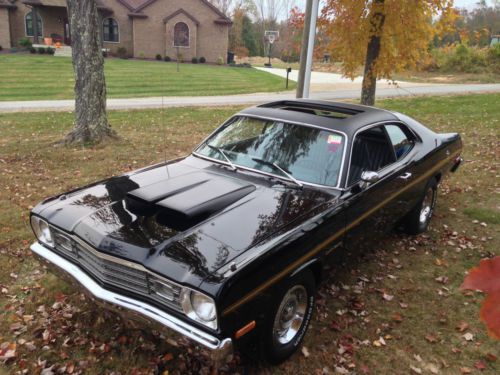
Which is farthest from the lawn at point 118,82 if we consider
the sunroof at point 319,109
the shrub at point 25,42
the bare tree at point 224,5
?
the bare tree at point 224,5

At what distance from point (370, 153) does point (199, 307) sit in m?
2.45

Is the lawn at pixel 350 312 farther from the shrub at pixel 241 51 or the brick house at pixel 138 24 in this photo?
the shrub at pixel 241 51

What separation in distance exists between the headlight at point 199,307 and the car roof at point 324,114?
84.5 inches

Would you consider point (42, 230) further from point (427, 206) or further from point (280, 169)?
point (427, 206)

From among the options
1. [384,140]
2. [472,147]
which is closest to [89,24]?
[384,140]

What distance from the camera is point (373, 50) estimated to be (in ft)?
32.6

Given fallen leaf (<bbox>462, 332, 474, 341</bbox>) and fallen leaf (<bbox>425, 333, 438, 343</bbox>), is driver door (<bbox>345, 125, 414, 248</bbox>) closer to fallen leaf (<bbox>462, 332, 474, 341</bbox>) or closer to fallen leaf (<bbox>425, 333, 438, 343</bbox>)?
fallen leaf (<bbox>425, 333, 438, 343</bbox>)

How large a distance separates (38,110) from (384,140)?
12.9 metres

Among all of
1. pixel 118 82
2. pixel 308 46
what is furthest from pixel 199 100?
pixel 308 46

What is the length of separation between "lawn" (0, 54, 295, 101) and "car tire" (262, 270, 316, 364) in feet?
54.3

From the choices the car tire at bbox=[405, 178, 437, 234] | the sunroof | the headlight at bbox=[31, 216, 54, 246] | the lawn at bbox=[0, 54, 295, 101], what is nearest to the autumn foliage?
the headlight at bbox=[31, 216, 54, 246]

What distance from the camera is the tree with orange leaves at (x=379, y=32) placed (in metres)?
8.52

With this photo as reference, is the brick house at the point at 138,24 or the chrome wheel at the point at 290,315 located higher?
the brick house at the point at 138,24

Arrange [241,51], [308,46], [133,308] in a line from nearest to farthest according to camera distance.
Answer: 1. [133,308]
2. [308,46]
3. [241,51]
